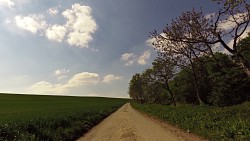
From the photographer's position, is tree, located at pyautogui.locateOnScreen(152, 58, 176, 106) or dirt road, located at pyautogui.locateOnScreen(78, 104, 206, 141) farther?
tree, located at pyautogui.locateOnScreen(152, 58, 176, 106)

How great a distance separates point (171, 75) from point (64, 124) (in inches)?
1529

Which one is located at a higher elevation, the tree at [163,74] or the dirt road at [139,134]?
the tree at [163,74]

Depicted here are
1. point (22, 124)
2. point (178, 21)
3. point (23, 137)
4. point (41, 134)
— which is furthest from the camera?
point (178, 21)

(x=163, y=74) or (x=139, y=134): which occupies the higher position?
(x=163, y=74)

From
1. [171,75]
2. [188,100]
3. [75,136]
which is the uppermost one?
[171,75]

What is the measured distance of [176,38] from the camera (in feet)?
66.3

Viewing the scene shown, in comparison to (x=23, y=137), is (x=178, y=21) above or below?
above

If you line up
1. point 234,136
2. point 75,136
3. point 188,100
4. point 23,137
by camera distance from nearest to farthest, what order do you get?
point 234,136 → point 23,137 → point 75,136 → point 188,100

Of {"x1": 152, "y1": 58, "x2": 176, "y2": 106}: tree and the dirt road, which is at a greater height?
{"x1": 152, "y1": 58, "x2": 176, "y2": 106}: tree

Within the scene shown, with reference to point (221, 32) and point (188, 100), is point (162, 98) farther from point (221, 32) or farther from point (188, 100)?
point (221, 32)

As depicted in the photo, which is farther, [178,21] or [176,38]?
[178,21]

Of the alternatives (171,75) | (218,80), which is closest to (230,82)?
(218,80)

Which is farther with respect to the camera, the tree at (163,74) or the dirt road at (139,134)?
the tree at (163,74)

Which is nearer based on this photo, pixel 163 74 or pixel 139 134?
pixel 139 134
